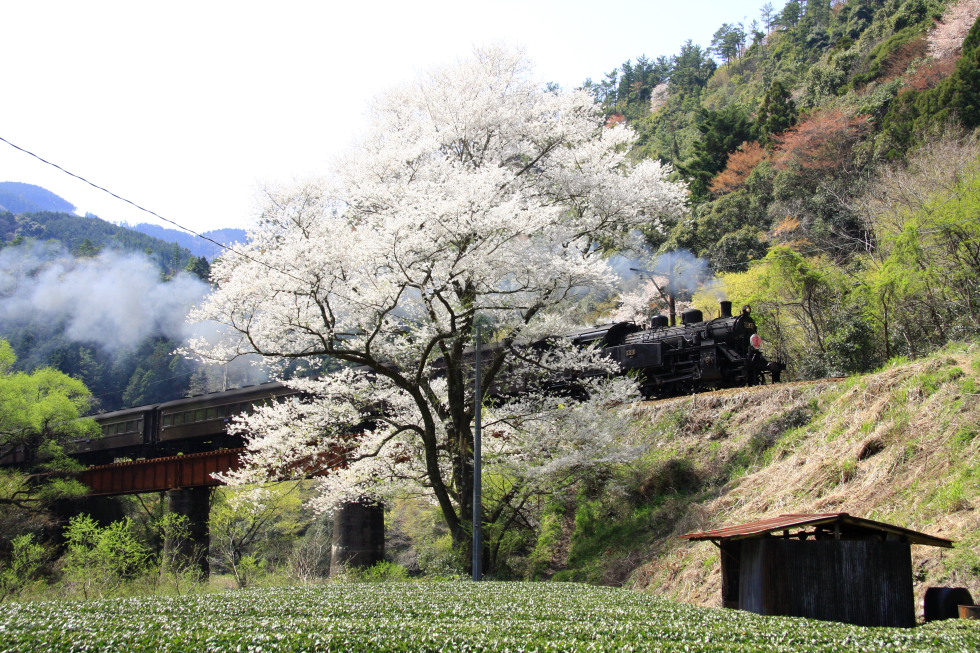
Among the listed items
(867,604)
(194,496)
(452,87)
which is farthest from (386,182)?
(194,496)

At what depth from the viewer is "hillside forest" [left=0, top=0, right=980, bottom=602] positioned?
17016 mm

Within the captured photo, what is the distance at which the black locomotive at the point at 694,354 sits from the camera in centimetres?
1984

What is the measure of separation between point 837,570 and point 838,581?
0.12 meters

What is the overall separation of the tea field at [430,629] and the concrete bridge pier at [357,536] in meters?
13.3

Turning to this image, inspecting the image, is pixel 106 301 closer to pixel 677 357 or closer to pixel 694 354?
pixel 677 357

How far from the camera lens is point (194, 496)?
2703 centimetres

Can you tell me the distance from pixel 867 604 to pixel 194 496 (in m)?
24.7

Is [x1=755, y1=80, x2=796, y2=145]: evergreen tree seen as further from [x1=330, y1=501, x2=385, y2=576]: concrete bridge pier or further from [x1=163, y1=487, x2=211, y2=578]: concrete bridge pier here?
[x1=163, y1=487, x2=211, y2=578]: concrete bridge pier

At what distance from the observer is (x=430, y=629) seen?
6.49 metres

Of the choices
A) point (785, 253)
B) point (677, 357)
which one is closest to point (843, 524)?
point (677, 357)

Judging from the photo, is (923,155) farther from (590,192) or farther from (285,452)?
(285,452)

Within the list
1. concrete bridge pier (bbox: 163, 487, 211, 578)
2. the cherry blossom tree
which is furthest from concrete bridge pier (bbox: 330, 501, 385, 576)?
concrete bridge pier (bbox: 163, 487, 211, 578)

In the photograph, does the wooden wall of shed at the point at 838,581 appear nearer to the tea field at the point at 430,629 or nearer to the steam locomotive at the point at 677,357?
the tea field at the point at 430,629

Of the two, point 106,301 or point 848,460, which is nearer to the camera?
point 848,460
